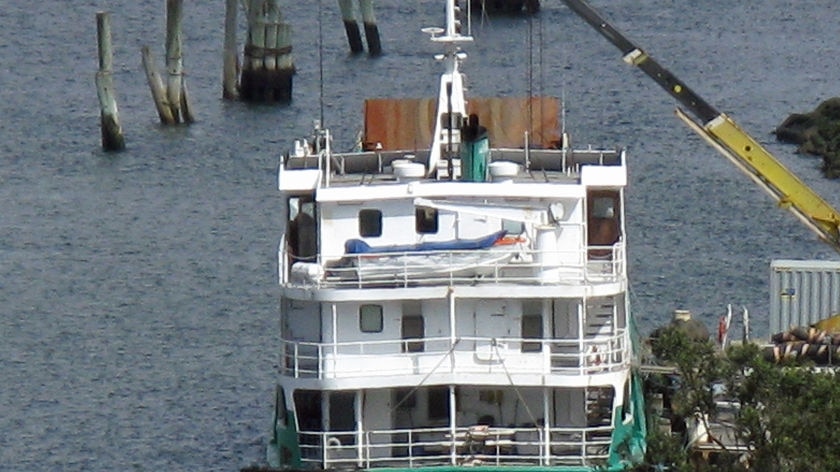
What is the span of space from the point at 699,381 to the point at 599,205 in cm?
753

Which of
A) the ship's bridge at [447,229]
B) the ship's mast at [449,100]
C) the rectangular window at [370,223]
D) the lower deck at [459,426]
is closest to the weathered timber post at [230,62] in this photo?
the ship's mast at [449,100]

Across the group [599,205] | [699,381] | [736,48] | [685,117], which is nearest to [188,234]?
[685,117]

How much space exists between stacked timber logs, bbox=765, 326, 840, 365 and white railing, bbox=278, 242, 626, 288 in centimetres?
839

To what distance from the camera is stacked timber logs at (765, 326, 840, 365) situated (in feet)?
166

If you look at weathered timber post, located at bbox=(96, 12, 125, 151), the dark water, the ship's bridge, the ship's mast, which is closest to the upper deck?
the ship's bridge

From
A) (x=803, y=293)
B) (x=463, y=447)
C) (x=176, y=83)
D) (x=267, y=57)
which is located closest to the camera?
(x=463, y=447)

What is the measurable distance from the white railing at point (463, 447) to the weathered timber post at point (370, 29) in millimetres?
73530

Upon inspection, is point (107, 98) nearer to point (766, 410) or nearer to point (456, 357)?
point (456, 357)

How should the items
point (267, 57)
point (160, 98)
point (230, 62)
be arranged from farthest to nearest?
point (267, 57), point (230, 62), point (160, 98)

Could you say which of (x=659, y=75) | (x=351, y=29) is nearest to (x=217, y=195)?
(x=659, y=75)

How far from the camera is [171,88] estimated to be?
3804 inches

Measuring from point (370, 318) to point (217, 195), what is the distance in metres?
39.3

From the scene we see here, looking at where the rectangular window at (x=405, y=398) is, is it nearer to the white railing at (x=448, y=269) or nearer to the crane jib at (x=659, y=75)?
the white railing at (x=448, y=269)

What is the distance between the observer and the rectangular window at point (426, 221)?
1714 inches
